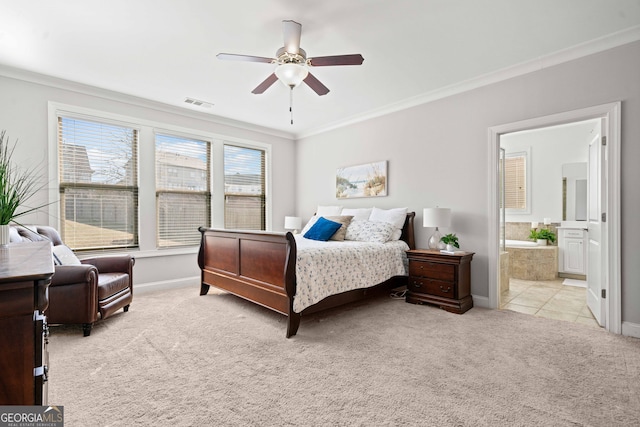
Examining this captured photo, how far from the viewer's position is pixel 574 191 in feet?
18.2

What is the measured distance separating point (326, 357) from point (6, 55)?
161 inches

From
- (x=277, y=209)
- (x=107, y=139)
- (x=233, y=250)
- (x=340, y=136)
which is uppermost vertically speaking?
(x=340, y=136)

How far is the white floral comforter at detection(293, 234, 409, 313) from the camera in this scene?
2.88 metres

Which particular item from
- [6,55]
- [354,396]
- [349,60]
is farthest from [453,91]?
[6,55]

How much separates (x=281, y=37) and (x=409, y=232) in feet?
9.07

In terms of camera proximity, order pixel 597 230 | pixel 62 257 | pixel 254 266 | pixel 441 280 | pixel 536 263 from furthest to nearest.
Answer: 1. pixel 536 263
2. pixel 441 280
3. pixel 254 266
4. pixel 597 230
5. pixel 62 257

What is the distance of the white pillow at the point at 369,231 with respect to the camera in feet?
13.1

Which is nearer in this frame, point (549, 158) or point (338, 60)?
point (338, 60)

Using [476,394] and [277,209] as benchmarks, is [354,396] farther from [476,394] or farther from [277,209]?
[277,209]

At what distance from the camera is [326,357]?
235cm

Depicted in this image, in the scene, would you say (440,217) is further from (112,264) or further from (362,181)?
(112,264)

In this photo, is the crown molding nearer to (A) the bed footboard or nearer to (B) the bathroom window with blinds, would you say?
(A) the bed footboard

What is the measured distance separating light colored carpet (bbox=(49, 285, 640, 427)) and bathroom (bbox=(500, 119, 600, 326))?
2.41m

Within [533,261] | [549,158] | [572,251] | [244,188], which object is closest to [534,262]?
[533,261]
